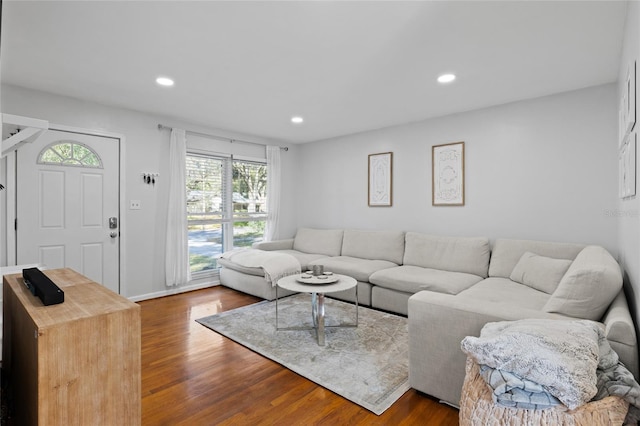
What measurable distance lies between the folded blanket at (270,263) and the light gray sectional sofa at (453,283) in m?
0.14

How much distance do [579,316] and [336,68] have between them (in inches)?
95.3

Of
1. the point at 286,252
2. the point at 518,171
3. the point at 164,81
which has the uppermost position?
the point at 164,81

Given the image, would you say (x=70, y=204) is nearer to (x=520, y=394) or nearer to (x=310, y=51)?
(x=310, y=51)

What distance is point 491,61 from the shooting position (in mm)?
2643

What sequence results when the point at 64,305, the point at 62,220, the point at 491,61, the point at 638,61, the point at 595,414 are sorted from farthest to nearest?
1. the point at 62,220
2. the point at 491,61
3. the point at 638,61
4. the point at 595,414
5. the point at 64,305

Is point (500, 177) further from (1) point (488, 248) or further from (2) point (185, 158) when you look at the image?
(2) point (185, 158)

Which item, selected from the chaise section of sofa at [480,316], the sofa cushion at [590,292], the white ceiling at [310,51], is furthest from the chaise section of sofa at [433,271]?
the white ceiling at [310,51]

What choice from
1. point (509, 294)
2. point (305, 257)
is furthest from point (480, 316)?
point (305, 257)

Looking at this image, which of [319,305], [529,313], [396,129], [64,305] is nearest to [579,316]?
[529,313]

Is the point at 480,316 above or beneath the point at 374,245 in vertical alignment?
beneath

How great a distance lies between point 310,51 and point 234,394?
98.0 inches

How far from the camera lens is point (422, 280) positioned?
3.39 m

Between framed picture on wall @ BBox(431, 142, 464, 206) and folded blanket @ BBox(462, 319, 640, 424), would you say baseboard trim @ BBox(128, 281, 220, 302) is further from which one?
folded blanket @ BBox(462, 319, 640, 424)

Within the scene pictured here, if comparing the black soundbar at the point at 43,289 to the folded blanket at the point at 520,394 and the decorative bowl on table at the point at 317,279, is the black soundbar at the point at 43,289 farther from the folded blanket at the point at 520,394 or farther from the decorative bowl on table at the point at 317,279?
the decorative bowl on table at the point at 317,279
